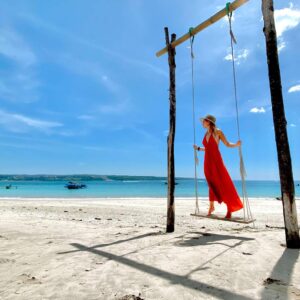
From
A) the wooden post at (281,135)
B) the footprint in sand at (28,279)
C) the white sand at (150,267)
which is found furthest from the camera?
the wooden post at (281,135)

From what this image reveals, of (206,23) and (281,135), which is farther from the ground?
(206,23)

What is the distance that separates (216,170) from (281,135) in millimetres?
2171

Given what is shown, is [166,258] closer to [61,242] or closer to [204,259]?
[204,259]

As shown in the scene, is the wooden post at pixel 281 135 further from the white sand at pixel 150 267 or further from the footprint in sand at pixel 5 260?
the footprint in sand at pixel 5 260

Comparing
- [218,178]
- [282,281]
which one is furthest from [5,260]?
[218,178]

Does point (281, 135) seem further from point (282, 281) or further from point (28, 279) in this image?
point (28, 279)

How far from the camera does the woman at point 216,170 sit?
6711mm

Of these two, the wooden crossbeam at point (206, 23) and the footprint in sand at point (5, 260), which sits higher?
the wooden crossbeam at point (206, 23)

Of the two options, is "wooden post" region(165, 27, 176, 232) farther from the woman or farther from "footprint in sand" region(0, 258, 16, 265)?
"footprint in sand" region(0, 258, 16, 265)

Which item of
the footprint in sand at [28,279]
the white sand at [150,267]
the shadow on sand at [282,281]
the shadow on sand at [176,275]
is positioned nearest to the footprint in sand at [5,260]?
the white sand at [150,267]

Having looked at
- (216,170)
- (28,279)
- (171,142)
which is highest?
(171,142)

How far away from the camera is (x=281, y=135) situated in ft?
15.9

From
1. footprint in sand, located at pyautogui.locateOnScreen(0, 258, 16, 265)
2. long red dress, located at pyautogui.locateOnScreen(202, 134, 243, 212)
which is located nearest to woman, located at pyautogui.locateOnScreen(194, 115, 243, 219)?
long red dress, located at pyautogui.locateOnScreen(202, 134, 243, 212)

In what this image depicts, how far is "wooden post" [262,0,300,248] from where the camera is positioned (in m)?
4.73
